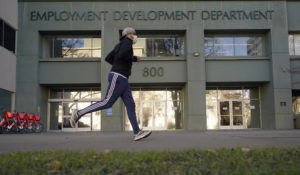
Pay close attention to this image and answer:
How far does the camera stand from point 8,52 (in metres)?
18.5

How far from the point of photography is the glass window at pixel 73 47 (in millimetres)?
21297

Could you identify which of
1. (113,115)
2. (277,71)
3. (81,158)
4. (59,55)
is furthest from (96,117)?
(81,158)

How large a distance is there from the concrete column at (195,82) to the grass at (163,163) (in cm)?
1600

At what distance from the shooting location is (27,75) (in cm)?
2008

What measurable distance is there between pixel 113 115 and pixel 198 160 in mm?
16519

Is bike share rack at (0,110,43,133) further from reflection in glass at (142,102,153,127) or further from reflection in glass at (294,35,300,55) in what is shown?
reflection in glass at (294,35,300,55)

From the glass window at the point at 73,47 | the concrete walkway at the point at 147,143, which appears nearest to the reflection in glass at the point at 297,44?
the glass window at the point at 73,47

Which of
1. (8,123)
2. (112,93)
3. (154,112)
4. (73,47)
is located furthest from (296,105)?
(112,93)

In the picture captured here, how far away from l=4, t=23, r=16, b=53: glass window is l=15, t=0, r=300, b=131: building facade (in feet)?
2.01

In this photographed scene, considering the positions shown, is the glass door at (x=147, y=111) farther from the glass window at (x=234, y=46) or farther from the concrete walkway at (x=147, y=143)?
the concrete walkway at (x=147, y=143)

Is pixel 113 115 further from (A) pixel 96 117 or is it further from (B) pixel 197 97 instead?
(B) pixel 197 97

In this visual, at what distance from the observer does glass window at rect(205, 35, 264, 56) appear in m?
21.4

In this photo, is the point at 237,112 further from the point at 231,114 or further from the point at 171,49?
the point at 171,49

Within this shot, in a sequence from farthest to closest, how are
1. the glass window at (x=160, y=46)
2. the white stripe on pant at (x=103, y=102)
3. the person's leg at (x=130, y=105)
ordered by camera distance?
the glass window at (x=160, y=46) < the person's leg at (x=130, y=105) < the white stripe on pant at (x=103, y=102)
